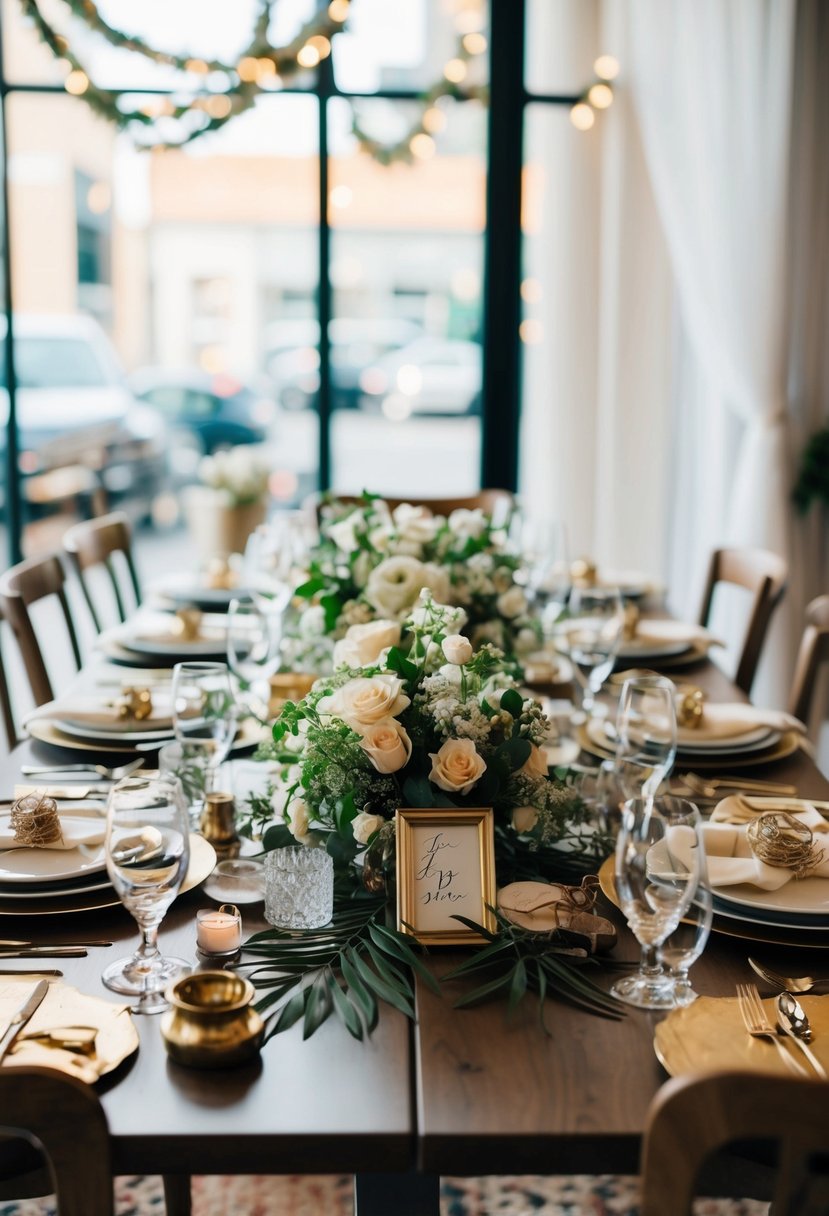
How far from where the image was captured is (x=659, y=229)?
4.23m

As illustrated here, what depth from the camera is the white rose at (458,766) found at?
129 centimetres

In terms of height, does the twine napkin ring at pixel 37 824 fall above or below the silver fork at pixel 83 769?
above

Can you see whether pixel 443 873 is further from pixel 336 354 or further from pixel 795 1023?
pixel 336 354

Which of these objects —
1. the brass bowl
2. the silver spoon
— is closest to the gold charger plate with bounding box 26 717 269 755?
the brass bowl

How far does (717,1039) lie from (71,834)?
74cm

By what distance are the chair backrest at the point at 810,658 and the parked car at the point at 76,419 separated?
9.06ft

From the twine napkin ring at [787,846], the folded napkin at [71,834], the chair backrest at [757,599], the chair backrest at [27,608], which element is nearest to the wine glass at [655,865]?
the twine napkin ring at [787,846]

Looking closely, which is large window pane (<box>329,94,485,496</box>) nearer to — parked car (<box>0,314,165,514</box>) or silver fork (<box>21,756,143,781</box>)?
parked car (<box>0,314,165,514</box>)

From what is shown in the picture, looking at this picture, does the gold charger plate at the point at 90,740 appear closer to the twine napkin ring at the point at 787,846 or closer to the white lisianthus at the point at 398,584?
the white lisianthus at the point at 398,584

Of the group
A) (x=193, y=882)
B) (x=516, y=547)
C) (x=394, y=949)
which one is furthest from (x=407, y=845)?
(x=516, y=547)

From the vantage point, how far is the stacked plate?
51.8 inches

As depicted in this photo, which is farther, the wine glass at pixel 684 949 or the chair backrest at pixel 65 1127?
the wine glass at pixel 684 949

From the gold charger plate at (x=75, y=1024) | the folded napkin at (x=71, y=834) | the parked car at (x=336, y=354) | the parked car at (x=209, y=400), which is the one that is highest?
the parked car at (x=336, y=354)

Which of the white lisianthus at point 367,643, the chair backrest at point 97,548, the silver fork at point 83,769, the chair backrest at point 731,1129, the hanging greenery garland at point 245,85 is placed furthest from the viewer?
the hanging greenery garland at point 245,85
